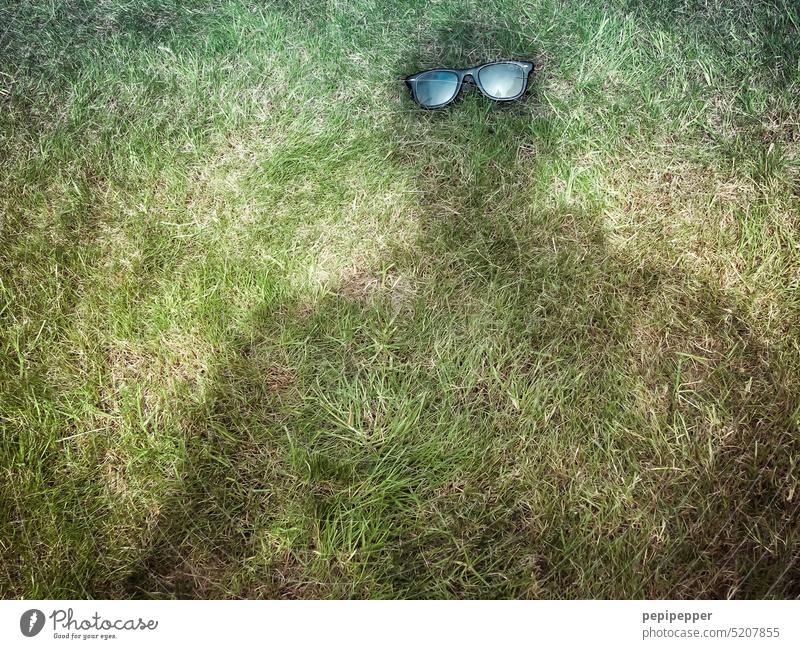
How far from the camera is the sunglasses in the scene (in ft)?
7.25

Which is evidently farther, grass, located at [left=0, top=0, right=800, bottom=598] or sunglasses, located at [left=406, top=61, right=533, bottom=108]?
sunglasses, located at [left=406, top=61, right=533, bottom=108]

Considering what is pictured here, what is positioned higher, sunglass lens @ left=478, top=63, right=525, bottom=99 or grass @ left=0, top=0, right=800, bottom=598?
sunglass lens @ left=478, top=63, right=525, bottom=99

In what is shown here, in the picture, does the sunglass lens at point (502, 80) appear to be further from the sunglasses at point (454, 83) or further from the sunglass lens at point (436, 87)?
the sunglass lens at point (436, 87)

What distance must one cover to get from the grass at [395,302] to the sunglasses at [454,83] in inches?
2.6

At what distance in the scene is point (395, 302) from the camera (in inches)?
79.7

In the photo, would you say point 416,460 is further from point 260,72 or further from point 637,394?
point 260,72

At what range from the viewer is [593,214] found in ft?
6.89

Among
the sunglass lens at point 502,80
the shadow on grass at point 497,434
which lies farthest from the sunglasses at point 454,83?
the shadow on grass at point 497,434

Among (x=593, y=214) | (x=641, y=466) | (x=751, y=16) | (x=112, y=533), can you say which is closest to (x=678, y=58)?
(x=751, y=16)

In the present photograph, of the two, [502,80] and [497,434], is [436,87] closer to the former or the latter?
[502,80]

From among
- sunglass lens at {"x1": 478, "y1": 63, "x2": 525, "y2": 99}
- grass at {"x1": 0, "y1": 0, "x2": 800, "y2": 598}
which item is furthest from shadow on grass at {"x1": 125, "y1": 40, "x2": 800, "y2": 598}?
sunglass lens at {"x1": 478, "y1": 63, "x2": 525, "y2": 99}
